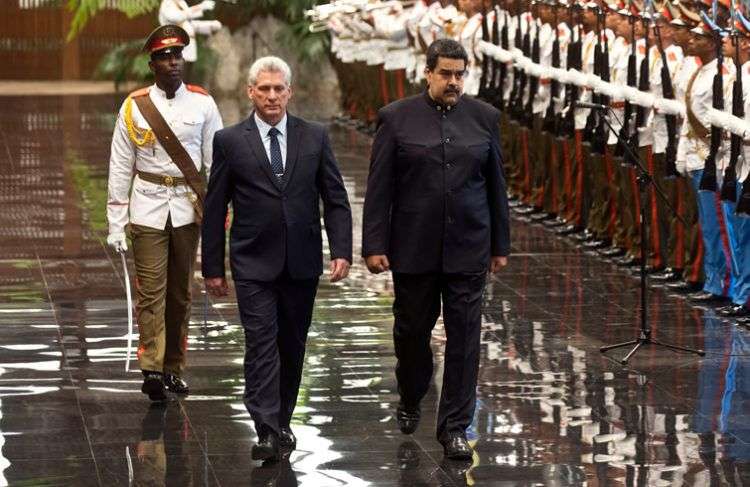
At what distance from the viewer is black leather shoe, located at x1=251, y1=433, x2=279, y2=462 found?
8.09m

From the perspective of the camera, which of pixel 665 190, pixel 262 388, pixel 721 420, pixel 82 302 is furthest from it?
pixel 665 190

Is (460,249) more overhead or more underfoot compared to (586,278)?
more overhead

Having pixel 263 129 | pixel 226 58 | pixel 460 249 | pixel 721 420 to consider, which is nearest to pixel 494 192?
pixel 460 249

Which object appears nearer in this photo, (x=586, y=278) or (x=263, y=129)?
(x=263, y=129)

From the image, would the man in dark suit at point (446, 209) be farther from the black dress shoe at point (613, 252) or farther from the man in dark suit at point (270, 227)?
the black dress shoe at point (613, 252)

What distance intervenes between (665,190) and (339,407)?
190 inches

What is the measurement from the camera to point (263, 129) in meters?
8.27

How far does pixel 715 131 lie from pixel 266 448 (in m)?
4.92

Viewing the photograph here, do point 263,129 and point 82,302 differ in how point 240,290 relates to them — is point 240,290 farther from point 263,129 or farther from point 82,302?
point 82,302

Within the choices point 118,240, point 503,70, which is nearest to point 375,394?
point 118,240

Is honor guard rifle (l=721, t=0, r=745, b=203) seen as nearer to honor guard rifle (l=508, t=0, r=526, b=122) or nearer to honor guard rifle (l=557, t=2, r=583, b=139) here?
honor guard rifle (l=557, t=2, r=583, b=139)

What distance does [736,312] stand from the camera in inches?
472

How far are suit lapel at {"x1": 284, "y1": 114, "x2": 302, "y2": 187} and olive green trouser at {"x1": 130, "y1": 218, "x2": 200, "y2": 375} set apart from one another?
127 cm

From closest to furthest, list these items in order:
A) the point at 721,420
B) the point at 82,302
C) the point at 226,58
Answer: the point at 721,420, the point at 82,302, the point at 226,58
